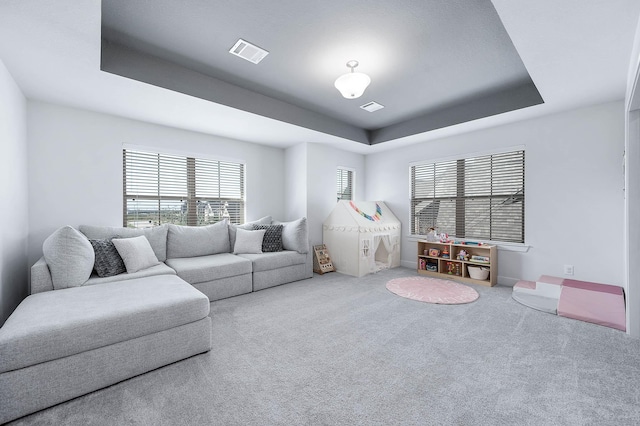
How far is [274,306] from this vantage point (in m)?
3.11

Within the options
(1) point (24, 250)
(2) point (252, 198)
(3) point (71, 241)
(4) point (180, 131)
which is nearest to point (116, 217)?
(1) point (24, 250)

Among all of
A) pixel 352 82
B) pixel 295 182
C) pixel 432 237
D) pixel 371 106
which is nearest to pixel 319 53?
pixel 352 82

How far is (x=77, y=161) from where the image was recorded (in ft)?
10.8

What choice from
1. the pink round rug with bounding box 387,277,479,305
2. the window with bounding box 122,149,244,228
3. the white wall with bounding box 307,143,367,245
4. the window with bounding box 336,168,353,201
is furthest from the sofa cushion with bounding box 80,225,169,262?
the window with bounding box 336,168,353,201

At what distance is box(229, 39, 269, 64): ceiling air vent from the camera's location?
248cm

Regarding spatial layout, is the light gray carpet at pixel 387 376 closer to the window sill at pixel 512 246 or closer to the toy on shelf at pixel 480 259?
the toy on shelf at pixel 480 259

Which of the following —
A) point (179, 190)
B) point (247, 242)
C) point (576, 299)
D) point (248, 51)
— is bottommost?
point (576, 299)

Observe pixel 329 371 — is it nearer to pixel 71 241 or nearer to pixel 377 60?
pixel 71 241

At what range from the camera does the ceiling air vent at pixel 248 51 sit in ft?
8.14

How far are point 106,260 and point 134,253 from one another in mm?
246

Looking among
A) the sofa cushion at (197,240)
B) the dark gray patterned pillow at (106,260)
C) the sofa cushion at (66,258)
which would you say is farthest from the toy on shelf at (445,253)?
the sofa cushion at (66,258)

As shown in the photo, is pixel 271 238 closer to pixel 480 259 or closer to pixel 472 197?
pixel 480 259

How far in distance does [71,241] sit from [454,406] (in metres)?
3.29

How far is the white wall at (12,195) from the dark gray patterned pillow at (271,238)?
260cm
